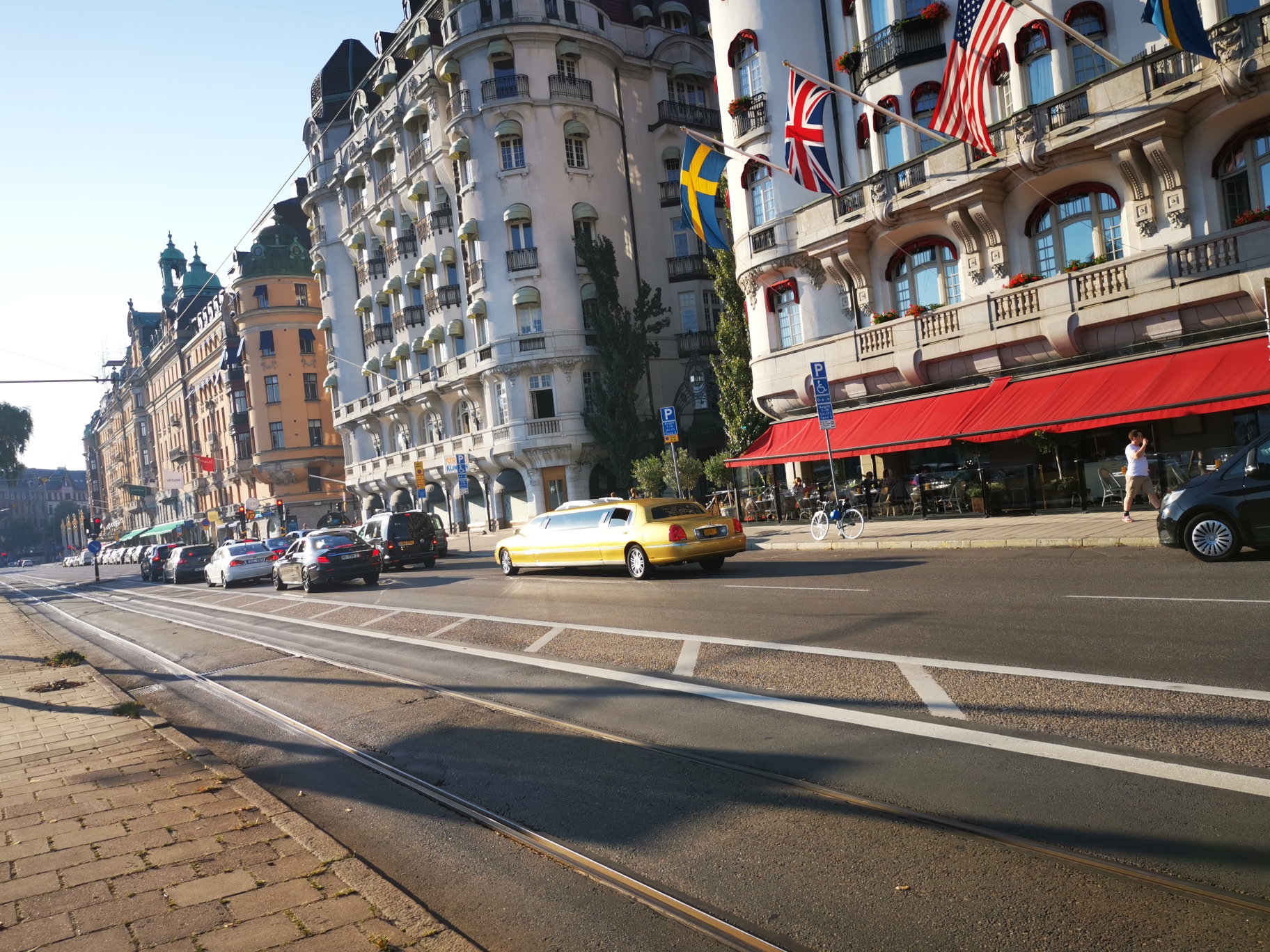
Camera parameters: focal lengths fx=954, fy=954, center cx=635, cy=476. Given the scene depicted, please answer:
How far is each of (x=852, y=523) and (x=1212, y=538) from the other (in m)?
10.5

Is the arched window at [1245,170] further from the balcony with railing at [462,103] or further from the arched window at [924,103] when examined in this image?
the balcony with railing at [462,103]

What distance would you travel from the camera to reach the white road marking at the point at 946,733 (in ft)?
16.0

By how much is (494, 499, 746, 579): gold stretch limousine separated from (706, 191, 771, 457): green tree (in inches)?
631

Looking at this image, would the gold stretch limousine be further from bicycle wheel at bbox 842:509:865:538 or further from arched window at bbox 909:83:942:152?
arched window at bbox 909:83:942:152

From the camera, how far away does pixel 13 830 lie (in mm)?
5773

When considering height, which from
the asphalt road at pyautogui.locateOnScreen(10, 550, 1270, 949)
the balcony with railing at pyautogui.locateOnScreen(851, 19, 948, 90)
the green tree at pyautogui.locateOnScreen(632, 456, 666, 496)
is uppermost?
the balcony with railing at pyautogui.locateOnScreen(851, 19, 948, 90)

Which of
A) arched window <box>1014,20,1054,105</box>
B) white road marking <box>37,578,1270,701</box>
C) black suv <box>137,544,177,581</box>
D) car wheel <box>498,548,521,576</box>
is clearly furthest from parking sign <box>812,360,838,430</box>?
black suv <box>137,544,177,581</box>

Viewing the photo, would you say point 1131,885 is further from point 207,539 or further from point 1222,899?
point 207,539

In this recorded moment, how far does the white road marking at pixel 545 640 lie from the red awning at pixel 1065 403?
13075mm

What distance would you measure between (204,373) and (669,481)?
71.2 meters

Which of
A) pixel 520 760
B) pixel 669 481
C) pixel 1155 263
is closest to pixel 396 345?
pixel 669 481

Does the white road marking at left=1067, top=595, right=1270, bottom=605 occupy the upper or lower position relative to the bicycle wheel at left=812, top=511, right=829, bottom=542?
lower

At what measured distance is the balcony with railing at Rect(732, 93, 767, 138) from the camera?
3128 cm

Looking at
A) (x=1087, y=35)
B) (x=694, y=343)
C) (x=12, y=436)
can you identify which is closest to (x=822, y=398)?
(x=1087, y=35)
